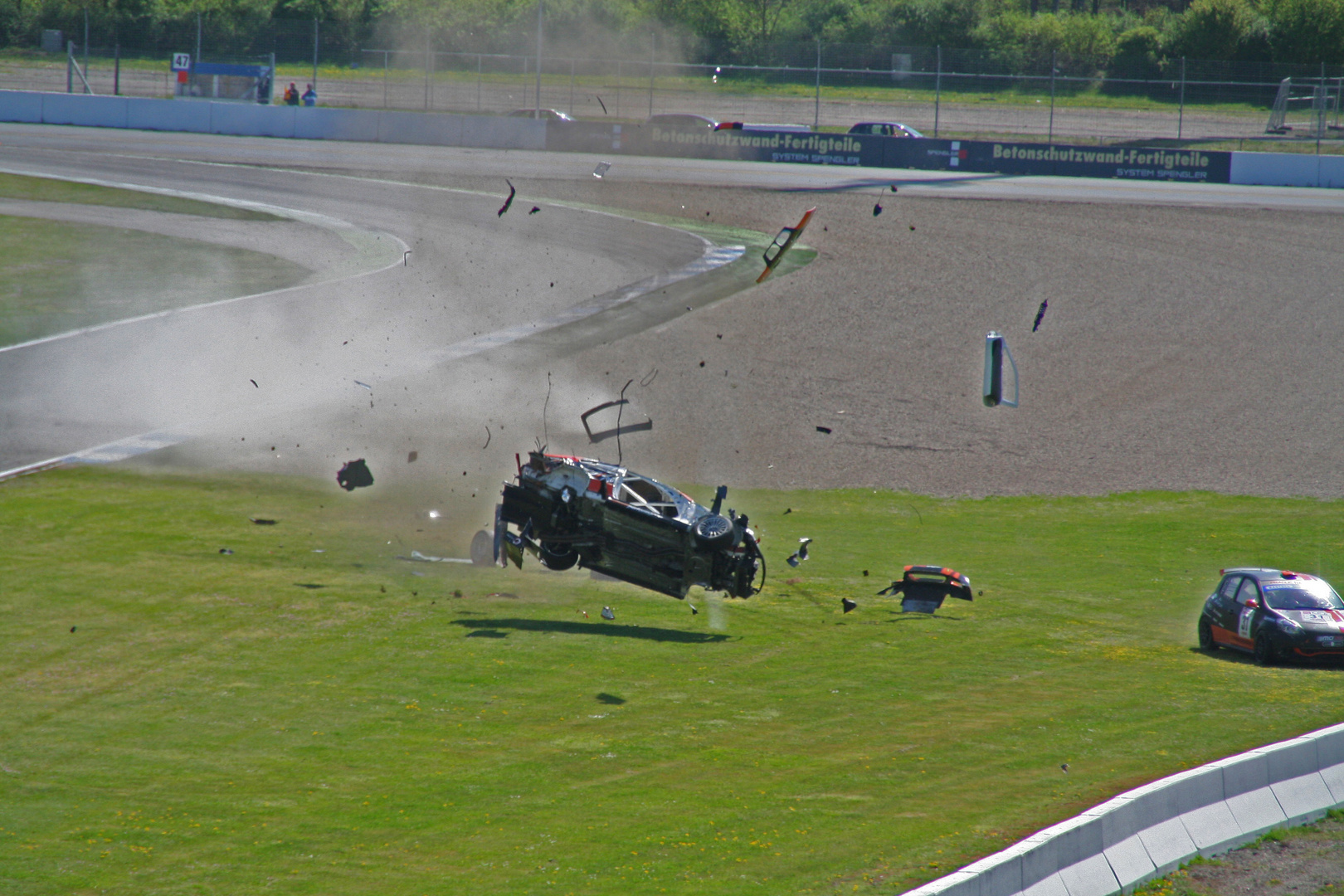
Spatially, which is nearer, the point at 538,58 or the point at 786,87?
the point at 538,58

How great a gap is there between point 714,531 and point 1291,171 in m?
45.6

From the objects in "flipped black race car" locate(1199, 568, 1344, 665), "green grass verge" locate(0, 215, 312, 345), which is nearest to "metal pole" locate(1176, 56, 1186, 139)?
"green grass verge" locate(0, 215, 312, 345)

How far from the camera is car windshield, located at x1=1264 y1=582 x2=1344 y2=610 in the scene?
14992 millimetres

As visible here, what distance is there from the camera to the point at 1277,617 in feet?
48.8

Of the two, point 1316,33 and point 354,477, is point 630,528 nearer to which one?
point 354,477

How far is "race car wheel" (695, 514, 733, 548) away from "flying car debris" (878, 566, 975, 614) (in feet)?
12.8

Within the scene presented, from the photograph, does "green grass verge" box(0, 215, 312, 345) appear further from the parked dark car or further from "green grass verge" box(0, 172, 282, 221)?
the parked dark car

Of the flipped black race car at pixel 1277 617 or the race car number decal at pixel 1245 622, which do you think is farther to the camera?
the race car number decal at pixel 1245 622

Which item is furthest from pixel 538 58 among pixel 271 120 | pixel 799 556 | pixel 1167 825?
pixel 1167 825

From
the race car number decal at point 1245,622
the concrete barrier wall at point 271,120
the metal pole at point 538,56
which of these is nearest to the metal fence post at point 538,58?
the metal pole at point 538,56

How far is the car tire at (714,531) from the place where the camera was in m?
13.7

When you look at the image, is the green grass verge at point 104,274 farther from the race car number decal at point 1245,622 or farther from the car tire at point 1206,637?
the race car number decal at point 1245,622

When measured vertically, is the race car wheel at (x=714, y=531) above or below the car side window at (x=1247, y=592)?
above

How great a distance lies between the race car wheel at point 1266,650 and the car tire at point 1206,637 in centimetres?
72
